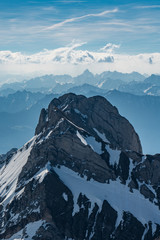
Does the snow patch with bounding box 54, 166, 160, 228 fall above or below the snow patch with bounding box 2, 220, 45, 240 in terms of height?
above

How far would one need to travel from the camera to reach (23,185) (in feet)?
650

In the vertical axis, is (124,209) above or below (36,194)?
above

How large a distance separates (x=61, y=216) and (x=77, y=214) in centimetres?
763

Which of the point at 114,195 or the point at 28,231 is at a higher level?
the point at 114,195

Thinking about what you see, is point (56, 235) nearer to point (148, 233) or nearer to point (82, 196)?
point (82, 196)

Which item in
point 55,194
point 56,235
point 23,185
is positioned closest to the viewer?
point 56,235

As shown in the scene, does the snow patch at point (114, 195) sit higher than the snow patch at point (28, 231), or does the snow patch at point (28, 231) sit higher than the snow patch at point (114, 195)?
the snow patch at point (114, 195)

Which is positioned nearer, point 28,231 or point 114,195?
point 28,231

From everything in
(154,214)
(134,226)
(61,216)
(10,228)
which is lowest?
(10,228)

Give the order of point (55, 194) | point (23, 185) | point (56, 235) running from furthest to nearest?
point (23, 185) < point (55, 194) < point (56, 235)

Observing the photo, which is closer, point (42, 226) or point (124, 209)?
point (42, 226)

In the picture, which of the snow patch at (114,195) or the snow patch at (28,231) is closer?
the snow patch at (28,231)

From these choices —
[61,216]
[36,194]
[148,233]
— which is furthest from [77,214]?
[148,233]

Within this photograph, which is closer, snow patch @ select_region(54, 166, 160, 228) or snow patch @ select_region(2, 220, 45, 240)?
snow patch @ select_region(2, 220, 45, 240)
